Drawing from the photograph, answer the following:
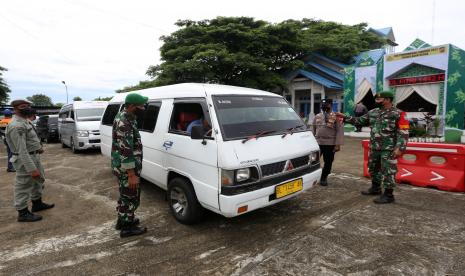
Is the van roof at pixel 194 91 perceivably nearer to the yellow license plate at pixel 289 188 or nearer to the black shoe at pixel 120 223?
the yellow license plate at pixel 289 188

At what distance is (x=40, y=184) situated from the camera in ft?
15.4

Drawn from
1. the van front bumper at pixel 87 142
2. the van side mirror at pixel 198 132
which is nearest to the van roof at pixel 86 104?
the van front bumper at pixel 87 142

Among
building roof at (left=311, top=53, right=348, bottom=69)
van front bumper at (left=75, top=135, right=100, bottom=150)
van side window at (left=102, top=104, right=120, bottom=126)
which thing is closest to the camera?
van side window at (left=102, top=104, right=120, bottom=126)

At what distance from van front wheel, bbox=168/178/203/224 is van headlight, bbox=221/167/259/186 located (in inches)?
28.3

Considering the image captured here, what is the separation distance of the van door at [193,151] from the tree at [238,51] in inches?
568

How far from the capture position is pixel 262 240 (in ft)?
11.6

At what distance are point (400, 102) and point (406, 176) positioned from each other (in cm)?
1180

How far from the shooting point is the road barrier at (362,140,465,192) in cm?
522

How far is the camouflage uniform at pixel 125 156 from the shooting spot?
11.5ft

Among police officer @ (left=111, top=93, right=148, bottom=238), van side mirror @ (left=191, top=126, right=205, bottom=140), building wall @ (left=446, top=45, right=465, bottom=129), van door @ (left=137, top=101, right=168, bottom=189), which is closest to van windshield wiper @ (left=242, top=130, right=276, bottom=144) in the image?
van side mirror @ (left=191, top=126, right=205, bottom=140)

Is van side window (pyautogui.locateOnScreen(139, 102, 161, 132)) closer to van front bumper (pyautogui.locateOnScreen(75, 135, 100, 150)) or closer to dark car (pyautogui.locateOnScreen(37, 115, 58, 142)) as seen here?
van front bumper (pyautogui.locateOnScreen(75, 135, 100, 150))

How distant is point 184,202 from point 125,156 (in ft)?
3.42

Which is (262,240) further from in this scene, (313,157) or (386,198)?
(386,198)

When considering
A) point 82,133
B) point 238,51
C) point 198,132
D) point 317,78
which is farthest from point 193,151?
point 317,78
